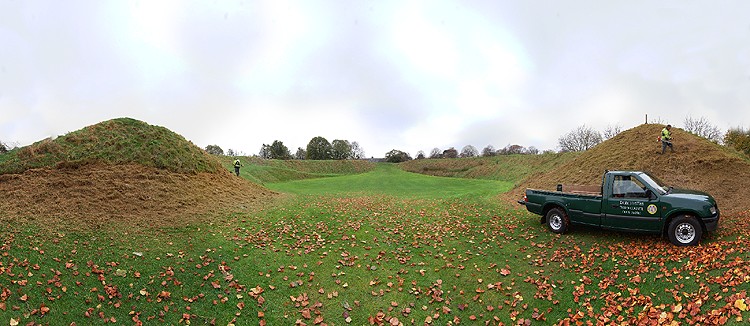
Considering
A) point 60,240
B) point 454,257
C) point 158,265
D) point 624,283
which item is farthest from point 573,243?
point 60,240

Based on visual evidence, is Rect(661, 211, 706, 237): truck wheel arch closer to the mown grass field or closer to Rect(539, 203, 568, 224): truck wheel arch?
the mown grass field

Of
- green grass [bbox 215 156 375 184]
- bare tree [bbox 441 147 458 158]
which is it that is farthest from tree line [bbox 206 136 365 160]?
bare tree [bbox 441 147 458 158]

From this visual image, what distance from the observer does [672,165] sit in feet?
63.3

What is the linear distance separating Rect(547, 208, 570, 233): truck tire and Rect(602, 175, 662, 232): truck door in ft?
3.58

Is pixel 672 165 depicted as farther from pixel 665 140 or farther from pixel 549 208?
pixel 549 208

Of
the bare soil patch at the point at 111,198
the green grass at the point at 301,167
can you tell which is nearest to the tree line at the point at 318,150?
the green grass at the point at 301,167

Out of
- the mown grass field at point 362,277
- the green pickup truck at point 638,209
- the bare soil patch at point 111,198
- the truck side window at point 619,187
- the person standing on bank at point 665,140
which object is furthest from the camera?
the person standing on bank at point 665,140

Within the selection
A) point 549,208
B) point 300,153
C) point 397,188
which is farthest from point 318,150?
point 549,208

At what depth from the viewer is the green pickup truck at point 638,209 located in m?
9.28

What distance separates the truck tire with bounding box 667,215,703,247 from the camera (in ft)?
30.1

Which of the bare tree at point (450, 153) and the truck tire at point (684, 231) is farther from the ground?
the bare tree at point (450, 153)

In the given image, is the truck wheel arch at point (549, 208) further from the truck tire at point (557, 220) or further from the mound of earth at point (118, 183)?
the mound of earth at point (118, 183)

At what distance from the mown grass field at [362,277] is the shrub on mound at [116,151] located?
668 cm

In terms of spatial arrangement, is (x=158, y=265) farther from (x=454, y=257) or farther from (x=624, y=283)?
(x=624, y=283)
